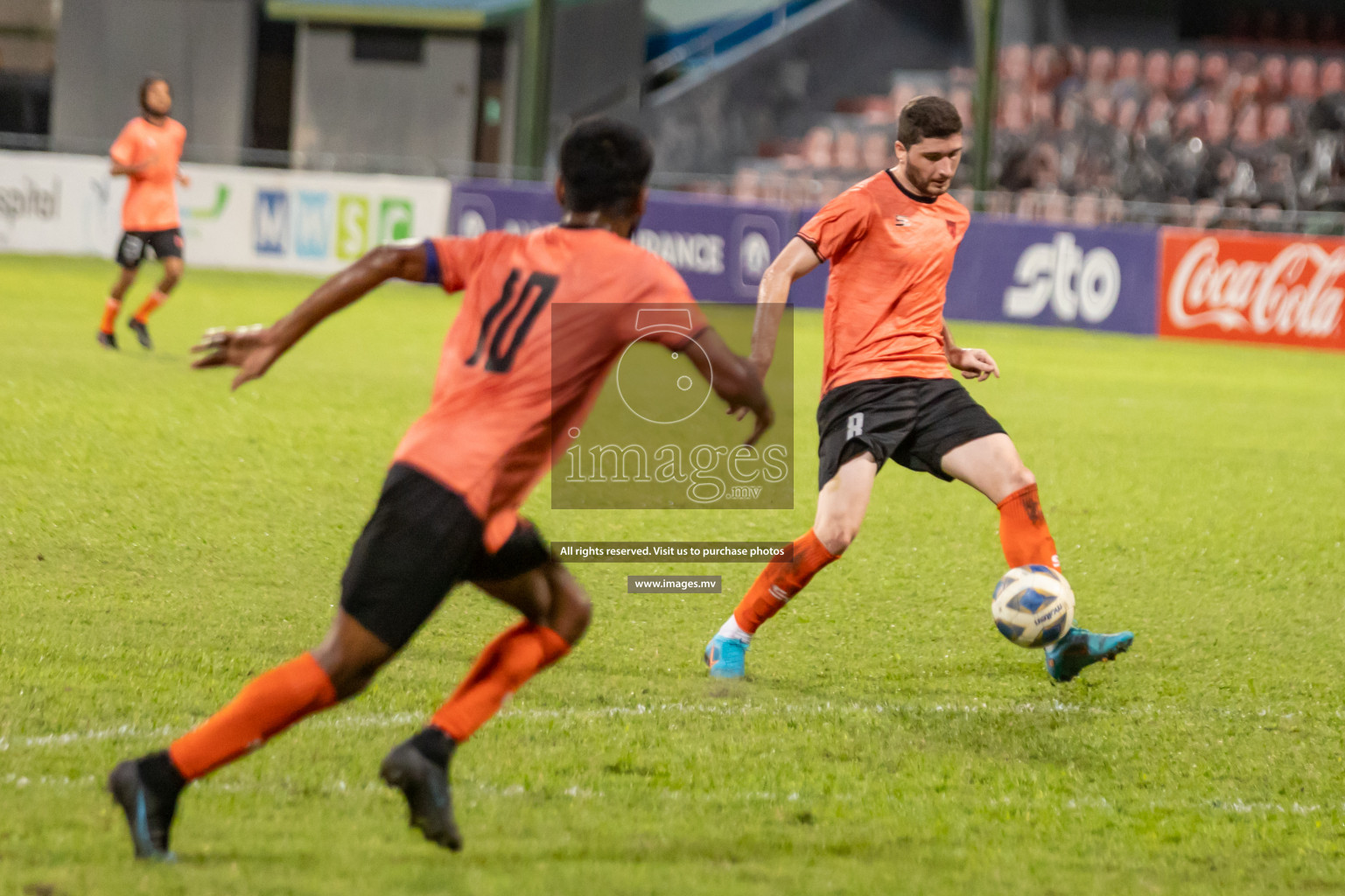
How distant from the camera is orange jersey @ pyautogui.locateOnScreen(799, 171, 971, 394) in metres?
5.33

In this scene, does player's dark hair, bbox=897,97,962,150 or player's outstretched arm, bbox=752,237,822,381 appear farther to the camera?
player's dark hair, bbox=897,97,962,150

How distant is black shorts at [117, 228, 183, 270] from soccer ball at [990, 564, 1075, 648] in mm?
10229

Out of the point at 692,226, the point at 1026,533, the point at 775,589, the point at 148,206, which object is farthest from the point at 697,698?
the point at 692,226

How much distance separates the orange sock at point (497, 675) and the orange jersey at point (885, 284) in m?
2.01

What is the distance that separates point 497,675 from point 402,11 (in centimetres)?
3086

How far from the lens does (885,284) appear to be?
17.6 feet

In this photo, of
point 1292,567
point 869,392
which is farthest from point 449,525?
point 1292,567

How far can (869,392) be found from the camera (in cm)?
530

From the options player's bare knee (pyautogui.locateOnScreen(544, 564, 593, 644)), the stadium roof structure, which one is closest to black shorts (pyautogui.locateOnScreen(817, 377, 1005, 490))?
player's bare knee (pyautogui.locateOnScreen(544, 564, 593, 644))

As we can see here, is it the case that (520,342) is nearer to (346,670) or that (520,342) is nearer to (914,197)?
(346,670)

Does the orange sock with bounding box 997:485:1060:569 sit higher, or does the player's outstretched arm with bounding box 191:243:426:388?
the player's outstretched arm with bounding box 191:243:426:388

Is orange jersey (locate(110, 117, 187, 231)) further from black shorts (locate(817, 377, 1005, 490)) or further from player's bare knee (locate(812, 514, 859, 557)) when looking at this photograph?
player's bare knee (locate(812, 514, 859, 557))

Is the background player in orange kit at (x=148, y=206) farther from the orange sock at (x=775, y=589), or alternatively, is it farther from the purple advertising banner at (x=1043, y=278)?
the purple advertising banner at (x=1043, y=278)

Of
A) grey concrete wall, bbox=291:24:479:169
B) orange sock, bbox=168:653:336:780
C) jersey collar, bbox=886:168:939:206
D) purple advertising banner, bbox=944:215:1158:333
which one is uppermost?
grey concrete wall, bbox=291:24:479:169
